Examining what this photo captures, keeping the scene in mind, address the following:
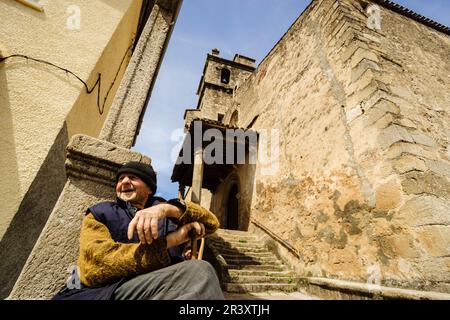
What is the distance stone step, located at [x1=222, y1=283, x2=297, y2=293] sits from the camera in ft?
14.3

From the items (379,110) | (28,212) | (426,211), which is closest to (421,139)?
(379,110)

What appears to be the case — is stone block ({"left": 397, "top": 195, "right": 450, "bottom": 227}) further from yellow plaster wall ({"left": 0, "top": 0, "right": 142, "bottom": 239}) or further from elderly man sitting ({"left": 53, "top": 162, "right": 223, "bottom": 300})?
yellow plaster wall ({"left": 0, "top": 0, "right": 142, "bottom": 239})

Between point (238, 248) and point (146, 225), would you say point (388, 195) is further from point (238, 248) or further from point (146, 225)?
point (238, 248)

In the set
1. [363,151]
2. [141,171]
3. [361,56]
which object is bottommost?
[141,171]

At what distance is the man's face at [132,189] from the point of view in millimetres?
1520

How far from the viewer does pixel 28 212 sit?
7.89 ft

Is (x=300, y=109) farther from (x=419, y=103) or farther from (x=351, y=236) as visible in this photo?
(x=351, y=236)

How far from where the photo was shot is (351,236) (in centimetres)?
391

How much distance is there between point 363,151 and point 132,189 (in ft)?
12.7

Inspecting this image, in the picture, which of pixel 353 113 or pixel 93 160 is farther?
pixel 353 113

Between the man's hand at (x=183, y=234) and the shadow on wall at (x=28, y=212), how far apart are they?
2.07 m

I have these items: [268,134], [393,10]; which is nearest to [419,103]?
[393,10]
